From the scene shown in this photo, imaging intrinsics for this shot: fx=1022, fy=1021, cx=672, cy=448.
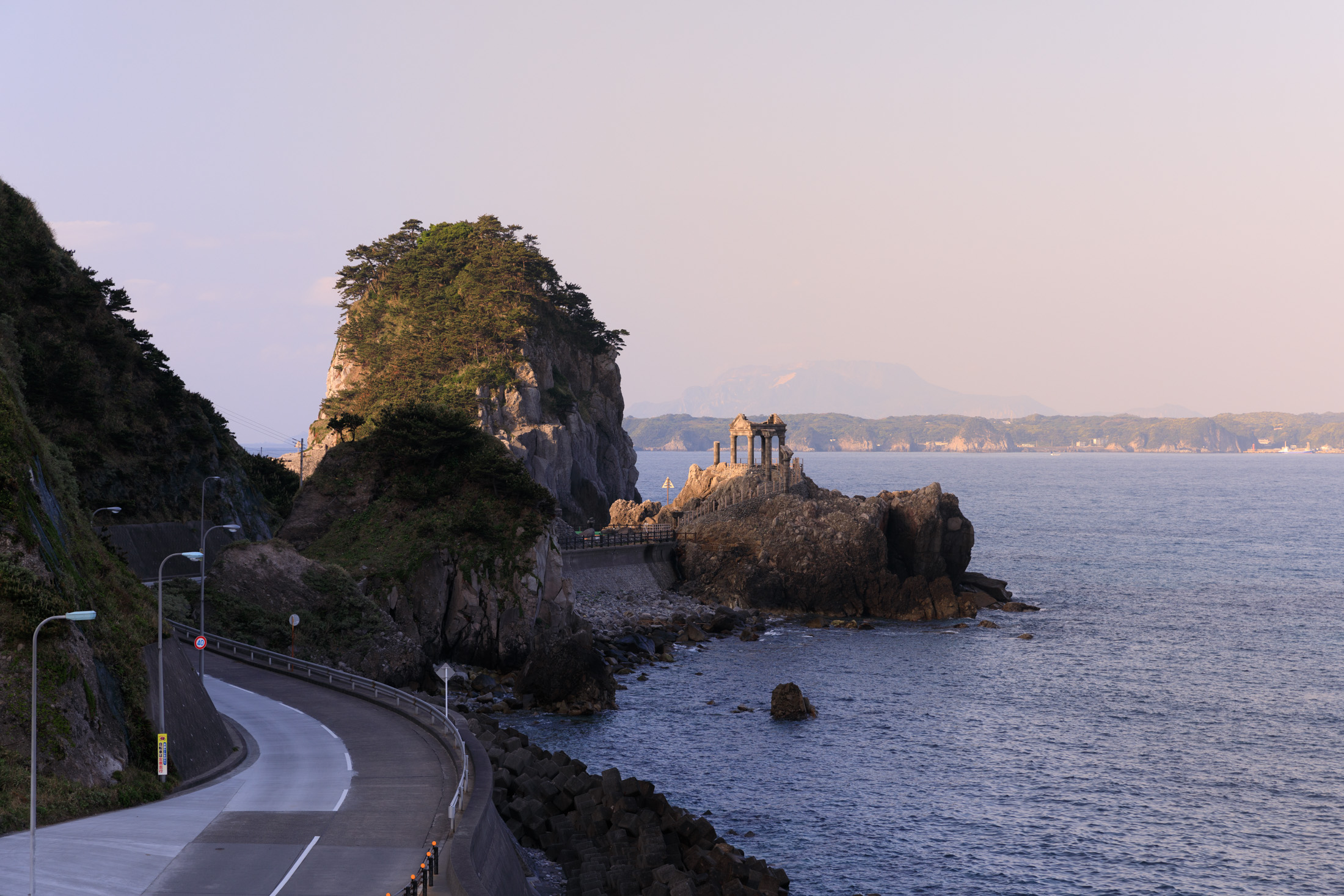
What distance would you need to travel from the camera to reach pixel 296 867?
1986 cm

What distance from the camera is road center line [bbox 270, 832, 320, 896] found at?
1869 cm

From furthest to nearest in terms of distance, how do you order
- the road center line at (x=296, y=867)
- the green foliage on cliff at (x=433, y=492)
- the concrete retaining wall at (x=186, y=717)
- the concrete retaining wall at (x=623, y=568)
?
the concrete retaining wall at (x=623, y=568), the green foliage on cliff at (x=433, y=492), the concrete retaining wall at (x=186, y=717), the road center line at (x=296, y=867)

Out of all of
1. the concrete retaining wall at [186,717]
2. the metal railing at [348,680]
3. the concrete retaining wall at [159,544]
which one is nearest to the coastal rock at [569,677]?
the metal railing at [348,680]

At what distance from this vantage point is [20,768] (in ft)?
69.1

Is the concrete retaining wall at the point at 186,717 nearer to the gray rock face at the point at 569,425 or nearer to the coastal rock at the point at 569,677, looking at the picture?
the coastal rock at the point at 569,677

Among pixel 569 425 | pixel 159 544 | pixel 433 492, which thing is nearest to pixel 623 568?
pixel 433 492

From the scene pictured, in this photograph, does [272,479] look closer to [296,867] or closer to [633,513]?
[633,513]

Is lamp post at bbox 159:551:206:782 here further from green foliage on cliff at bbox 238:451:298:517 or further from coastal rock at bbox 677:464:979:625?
coastal rock at bbox 677:464:979:625

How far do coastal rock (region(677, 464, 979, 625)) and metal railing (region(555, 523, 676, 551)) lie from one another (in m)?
1.60

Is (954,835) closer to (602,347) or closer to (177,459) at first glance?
(177,459)

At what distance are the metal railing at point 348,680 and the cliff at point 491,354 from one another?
48948 millimetres

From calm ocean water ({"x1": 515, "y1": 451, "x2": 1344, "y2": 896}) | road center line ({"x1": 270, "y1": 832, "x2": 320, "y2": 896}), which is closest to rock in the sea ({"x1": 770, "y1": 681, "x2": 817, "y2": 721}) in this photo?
calm ocean water ({"x1": 515, "y1": 451, "x2": 1344, "y2": 896})

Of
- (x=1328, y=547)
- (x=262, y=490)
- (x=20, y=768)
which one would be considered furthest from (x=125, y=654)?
(x=1328, y=547)

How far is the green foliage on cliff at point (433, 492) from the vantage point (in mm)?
54312
